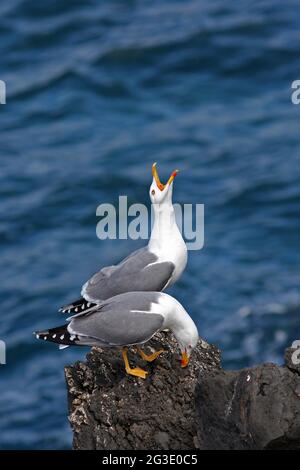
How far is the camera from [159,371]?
32.5ft

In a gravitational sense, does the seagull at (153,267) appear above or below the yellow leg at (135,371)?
above

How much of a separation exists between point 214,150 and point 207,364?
13.2m

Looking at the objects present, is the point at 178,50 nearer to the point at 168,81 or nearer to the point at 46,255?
the point at 168,81

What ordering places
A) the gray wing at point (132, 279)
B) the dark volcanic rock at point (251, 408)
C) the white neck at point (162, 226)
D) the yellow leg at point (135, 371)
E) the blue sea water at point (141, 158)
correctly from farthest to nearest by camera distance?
the blue sea water at point (141, 158) < the white neck at point (162, 226) < the gray wing at point (132, 279) < the yellow leg at point (135, 371) < the dark volcanic rock at point (251, 408)

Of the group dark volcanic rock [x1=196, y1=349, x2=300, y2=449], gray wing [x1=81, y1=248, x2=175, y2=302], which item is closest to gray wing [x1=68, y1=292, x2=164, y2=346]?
gray wing [x1=81, y1=248, x2=175, y2=302]

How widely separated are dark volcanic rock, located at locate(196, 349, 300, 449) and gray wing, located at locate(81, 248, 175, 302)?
1605mm

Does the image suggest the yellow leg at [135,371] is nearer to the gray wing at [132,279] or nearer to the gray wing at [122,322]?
the gray wing at [122,322]

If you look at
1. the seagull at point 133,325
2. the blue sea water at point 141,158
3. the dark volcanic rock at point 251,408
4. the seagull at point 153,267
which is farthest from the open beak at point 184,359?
the blue sea water at point 141,158

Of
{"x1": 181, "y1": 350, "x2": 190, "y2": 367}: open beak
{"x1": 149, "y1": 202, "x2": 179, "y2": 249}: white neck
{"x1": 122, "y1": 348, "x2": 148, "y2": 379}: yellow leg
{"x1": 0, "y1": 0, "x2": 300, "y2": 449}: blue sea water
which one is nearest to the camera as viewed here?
{"x1": 122, "y1": 348, "x2": 148, "y2": 379}: yellow leg

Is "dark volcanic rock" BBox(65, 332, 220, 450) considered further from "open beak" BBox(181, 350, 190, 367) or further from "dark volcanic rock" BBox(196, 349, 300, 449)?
"dark volcanic rock" BBox(196, 349, 300, 449)

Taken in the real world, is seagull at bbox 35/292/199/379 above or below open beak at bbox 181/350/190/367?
above

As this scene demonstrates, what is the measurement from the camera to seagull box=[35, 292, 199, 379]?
9828 millimetres

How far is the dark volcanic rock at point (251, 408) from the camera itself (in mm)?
8711

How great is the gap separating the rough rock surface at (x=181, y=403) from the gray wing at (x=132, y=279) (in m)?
0.47
